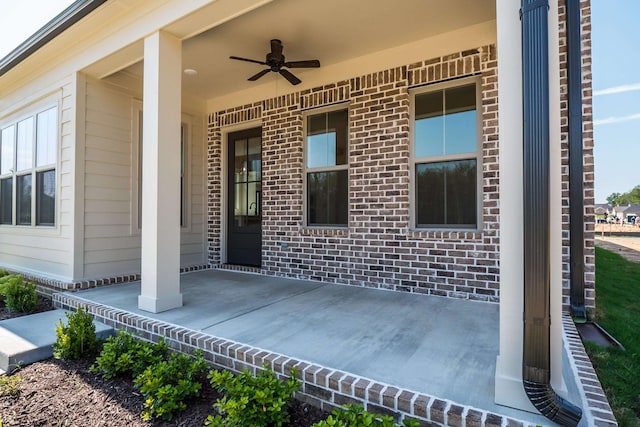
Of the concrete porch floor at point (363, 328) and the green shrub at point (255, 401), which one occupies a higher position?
the concrete porch floor at point (363, 328)

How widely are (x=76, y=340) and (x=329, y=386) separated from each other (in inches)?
78.5

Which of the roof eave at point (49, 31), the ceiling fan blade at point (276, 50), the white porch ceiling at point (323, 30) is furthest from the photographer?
the ceiling fan blade at point (276, 50)

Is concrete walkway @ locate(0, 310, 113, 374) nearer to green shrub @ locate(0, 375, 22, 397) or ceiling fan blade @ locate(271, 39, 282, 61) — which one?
green shrub @ locate(0, 375, 22, 397)

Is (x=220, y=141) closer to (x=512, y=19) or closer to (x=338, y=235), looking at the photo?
(x=338, y=235)

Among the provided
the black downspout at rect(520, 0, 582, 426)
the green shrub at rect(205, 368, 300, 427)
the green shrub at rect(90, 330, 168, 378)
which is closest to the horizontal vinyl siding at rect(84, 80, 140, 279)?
the green shrub at rect(90, 330, 168, 378)

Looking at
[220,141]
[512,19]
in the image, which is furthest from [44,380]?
[220,141]

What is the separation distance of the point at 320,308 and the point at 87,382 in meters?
1.79

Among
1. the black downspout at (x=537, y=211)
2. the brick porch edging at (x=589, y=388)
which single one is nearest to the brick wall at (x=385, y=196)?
the brick porch edging at (x=589, y=388)

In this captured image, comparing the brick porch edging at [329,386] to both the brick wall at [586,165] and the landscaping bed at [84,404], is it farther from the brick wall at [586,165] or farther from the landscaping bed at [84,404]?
the brick wall at [586,165]

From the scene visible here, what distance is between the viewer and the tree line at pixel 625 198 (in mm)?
45031

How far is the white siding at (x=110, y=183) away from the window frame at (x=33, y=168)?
20.1 inches

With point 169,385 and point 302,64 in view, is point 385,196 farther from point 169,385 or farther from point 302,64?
point 169,385

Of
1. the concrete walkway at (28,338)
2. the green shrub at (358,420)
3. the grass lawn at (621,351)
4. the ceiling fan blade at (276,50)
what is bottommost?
the concrete walkway at (28,338)

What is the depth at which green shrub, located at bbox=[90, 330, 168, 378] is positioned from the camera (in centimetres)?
223
